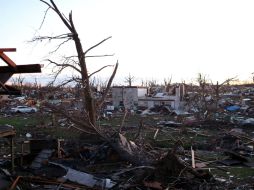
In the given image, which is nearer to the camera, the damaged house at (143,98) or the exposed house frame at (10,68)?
the exposed house frame at (10,68)

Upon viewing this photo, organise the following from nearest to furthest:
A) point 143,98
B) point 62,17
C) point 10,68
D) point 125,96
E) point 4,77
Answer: point 10,68 → point 4,77 → point 62,17 → point 143,98 → point 125,96

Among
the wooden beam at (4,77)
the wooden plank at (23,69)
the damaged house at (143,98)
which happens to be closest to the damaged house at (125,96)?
the damaged house at (143,98)

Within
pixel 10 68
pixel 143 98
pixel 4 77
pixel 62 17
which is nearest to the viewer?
pixel 10 68

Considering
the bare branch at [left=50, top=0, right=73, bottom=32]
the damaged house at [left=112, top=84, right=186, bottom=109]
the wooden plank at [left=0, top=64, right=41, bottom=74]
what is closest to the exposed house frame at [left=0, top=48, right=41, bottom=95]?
the wooden plank at [left=0, top=64, right=41, bottom=74]

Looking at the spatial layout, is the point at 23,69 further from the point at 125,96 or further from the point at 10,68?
the point at 125,96

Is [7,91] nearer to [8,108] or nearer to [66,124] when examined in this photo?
[66,124]

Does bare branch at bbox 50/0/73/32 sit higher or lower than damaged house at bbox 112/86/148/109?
higher

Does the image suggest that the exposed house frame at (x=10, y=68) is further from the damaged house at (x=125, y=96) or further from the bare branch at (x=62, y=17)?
the damaged house at (x=125, y=96)

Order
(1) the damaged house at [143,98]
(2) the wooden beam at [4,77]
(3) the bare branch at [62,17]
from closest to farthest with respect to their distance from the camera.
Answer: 1. (2) the wooden beam at [4,77]
2. (3) the bare branch at [62,17]
3. (1) the damaged house at [143,98]

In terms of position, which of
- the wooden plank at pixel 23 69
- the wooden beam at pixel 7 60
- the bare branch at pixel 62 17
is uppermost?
the bare branch at pixel 62 17

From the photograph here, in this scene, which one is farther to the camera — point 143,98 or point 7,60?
point 143,98

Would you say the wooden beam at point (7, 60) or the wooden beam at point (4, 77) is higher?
the wooden beam at point (7, 60)

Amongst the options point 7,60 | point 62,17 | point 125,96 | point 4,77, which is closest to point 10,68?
point 7,60

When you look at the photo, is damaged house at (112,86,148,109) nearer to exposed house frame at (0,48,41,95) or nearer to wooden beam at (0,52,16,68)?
exposed house frame at (0,48,41,95)
